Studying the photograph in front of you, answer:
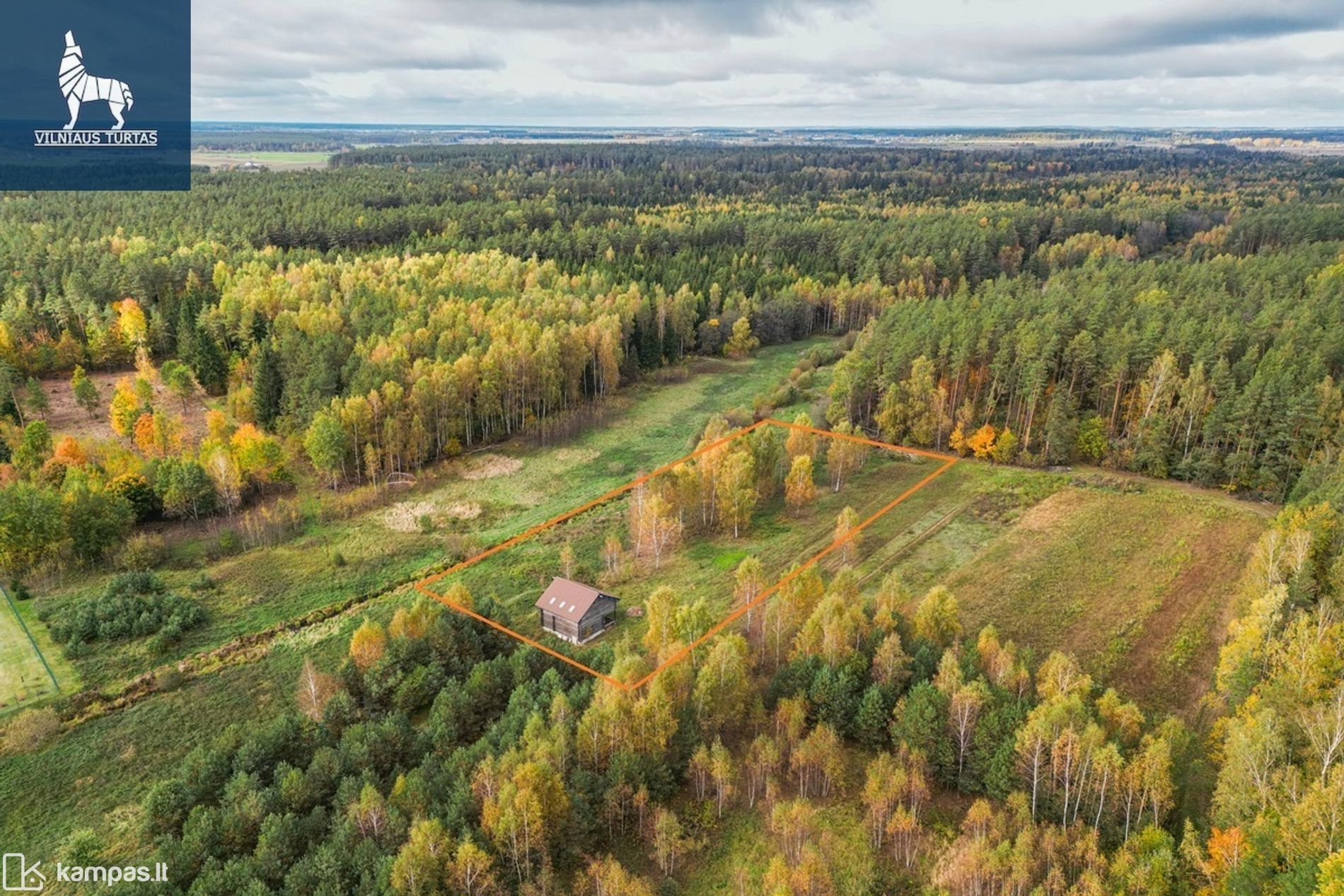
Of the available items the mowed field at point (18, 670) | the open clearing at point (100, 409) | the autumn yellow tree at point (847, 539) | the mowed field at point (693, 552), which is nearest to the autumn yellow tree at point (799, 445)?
the mowed field at point (693, 552)

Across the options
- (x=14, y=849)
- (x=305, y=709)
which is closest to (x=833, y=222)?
(x=305, y=709)

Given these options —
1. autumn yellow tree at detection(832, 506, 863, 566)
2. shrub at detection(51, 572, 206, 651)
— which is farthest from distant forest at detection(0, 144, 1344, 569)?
autumn yellow tree at detection(832, 506, 863, 566)

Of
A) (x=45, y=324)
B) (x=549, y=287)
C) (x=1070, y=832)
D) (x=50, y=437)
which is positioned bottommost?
(x=1070, y=832)

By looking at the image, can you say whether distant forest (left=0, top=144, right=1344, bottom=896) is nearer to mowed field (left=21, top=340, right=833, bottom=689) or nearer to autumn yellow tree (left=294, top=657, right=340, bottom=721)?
autumn yellow tree (left=294, top=657, right=340, bottom=721)

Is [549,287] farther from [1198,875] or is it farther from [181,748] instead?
[1198,875]

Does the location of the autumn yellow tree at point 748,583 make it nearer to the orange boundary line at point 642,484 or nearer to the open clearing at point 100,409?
the orange boundary line at point 642,484

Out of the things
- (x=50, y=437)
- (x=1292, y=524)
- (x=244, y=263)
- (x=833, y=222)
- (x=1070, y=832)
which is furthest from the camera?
(x=833, y=222)
